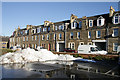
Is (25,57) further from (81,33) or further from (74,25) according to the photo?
(74,25)

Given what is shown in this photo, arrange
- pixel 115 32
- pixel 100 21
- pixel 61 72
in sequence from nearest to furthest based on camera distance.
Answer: pixel 61 72 → pixel 115 32 → pixel 100 21

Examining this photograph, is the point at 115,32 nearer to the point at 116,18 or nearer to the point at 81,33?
the point at 116,18

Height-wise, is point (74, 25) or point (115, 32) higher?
point (74, 25)

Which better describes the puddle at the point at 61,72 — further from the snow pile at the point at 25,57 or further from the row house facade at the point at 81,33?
the row house facade at the point at 81,33

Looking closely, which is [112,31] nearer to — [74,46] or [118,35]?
[118,35]

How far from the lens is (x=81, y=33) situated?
2702 cm

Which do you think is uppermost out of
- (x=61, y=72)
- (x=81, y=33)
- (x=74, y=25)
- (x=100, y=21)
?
(x=100, y=21)

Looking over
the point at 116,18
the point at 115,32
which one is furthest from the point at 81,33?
the point at 116,18

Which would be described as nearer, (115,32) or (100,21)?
(115,32)

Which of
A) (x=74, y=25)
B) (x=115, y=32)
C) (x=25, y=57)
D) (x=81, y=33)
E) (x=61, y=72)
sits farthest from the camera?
(x=74, y=25)

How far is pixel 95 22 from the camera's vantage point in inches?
1007

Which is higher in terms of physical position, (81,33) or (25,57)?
(81,33)

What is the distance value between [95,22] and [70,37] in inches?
303

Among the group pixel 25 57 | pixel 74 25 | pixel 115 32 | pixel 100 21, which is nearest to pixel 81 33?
pixel 74 25
